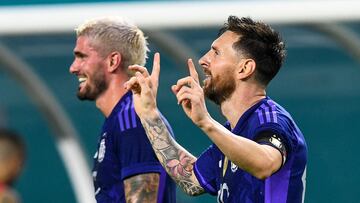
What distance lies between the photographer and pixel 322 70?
398 inches

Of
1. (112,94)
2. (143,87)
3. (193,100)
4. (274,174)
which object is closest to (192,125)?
(112,94)

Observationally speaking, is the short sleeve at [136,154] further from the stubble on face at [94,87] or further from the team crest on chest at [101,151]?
the stubble on face at [94,87]

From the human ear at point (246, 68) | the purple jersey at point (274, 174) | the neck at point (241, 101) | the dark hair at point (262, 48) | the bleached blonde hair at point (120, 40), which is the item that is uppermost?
the bleached blonde hair at point (120, 40)

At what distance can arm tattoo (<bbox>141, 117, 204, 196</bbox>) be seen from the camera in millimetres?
5434

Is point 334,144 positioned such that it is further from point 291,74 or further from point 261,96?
point 261,96

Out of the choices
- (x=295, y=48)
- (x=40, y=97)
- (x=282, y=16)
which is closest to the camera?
(x=282, y=16)

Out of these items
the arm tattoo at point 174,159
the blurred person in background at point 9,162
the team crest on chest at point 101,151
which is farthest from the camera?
the blurred person in background at point 9,162

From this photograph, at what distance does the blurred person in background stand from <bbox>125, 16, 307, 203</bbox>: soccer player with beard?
3604 mm

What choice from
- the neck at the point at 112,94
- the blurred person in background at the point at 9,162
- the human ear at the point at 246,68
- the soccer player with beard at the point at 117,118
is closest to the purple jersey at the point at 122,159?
the soccer player with beard at the point at 117,118

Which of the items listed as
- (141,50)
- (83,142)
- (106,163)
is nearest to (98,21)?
(141,50)

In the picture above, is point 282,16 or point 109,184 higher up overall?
point 282,16

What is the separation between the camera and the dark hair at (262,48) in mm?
5129

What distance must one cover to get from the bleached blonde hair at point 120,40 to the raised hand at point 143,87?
0.80m

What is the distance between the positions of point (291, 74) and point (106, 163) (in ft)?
14.8
